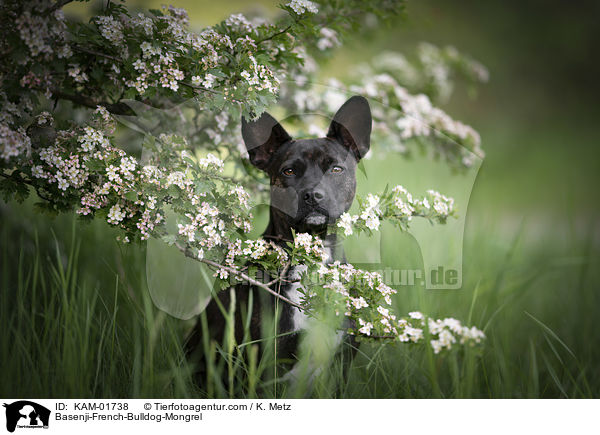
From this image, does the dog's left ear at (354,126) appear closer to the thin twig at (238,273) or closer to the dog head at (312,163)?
the dog head at (312,163)

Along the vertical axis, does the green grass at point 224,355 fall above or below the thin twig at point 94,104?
below

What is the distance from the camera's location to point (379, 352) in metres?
2.02

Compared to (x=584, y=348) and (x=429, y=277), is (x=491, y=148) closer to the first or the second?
(x=584, y=348)

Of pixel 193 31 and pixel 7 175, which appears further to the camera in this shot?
pixel 193 31

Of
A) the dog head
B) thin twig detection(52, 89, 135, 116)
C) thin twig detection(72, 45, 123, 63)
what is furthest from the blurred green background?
thin twig detection(52, 89, 135, 116)

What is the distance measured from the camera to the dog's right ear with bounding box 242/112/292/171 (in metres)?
2.14

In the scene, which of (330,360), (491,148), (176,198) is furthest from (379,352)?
(491,148)

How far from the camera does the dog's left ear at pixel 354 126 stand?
7.08 ft

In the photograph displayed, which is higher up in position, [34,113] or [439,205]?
[34,113]

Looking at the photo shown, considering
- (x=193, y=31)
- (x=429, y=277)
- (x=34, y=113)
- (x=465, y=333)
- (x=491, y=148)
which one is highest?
(x=491, y=148)

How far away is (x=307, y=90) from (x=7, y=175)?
1.65 meters
